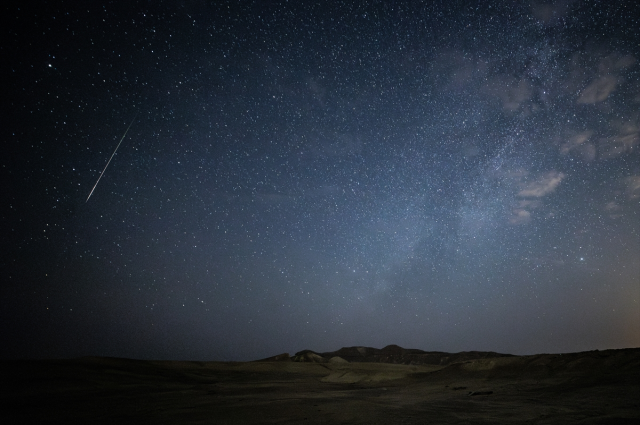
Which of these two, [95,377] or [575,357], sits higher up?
[575,357]

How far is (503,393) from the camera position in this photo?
9.07m

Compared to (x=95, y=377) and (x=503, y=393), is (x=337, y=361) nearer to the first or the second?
(x=95, y=377)

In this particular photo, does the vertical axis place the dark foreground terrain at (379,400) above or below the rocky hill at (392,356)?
above

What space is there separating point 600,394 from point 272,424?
7.56 metres

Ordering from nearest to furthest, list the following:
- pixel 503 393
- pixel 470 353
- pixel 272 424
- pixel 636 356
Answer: pixel 272 424 → pixel 503 393 → pixel 636 356 → pixel 470 353

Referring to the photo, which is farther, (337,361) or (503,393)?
(337,361)

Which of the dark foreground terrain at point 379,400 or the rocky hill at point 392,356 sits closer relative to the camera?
the dark foreground terrain at point 379,400

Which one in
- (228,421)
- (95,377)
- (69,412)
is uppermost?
(228,421)

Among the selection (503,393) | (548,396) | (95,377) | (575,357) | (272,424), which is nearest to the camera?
(272,424)

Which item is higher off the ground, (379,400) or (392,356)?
(379,400)

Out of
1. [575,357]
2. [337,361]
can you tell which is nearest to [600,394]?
[575,357]

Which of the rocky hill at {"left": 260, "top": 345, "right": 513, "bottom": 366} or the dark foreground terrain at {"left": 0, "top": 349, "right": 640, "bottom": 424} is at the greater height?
the dark foreground terrain at {"left": 0, "top": 349, "right": 640, "bottom": 424}

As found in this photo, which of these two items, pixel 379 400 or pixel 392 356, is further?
pixel 392 356

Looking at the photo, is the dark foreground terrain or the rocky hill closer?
the dark foreground terrain
